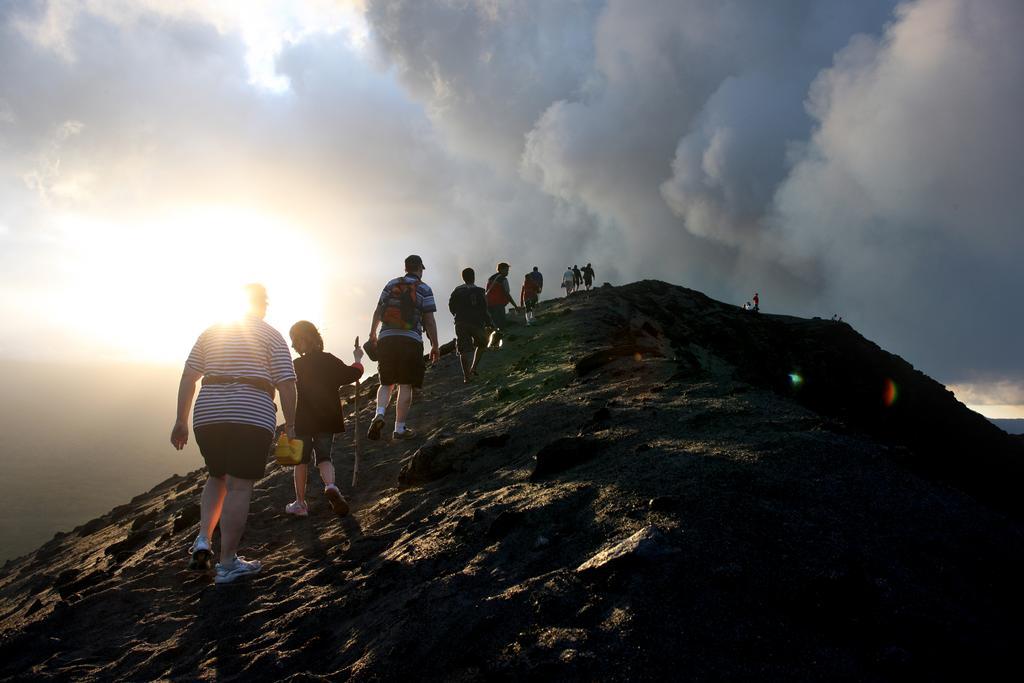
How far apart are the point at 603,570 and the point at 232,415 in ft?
11.4

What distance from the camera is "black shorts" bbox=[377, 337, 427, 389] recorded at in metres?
8.73

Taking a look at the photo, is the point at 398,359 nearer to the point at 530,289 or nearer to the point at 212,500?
the point at 212,500

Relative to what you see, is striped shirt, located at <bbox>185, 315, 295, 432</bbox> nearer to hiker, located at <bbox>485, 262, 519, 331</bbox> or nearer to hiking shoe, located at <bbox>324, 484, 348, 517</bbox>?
hiking shoe, located at <bbox>324, 484, 348, 517</bbox>

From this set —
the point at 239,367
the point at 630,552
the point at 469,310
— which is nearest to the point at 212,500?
the point at 239,367

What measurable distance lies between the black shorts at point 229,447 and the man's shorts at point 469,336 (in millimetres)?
7464

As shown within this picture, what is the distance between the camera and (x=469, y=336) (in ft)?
41.3

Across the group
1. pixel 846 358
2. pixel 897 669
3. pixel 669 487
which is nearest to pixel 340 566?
pixel 669 487

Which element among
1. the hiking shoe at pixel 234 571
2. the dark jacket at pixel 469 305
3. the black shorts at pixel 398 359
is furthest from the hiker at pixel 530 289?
the hiking shoe at pixel 234 571

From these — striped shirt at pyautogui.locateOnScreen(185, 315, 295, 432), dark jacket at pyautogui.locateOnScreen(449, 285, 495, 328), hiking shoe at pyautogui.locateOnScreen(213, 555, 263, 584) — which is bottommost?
hiking shoe at pyautogui.locateOnScreen(213, 555, 263, 584)

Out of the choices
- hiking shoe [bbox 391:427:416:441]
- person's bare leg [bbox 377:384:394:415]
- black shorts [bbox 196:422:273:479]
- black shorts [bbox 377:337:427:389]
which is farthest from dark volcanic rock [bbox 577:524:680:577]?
hiking shoe [bbox 391:427:416:441]

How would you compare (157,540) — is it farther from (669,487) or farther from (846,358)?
(846,358)

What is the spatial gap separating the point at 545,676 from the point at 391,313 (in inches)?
263

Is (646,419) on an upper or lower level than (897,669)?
upper

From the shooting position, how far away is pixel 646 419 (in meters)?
6.85
